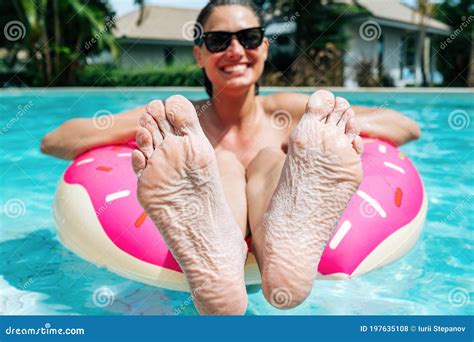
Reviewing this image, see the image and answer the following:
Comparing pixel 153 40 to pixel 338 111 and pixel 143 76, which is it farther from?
pixel 338 111

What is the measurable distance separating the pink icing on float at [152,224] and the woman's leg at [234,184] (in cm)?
14

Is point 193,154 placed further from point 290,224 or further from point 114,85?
point 114,85

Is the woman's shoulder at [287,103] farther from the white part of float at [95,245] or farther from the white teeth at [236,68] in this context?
the white part of float at [95,245]

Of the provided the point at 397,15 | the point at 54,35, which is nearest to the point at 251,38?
the point at 54,35

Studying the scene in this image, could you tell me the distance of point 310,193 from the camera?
138 cm

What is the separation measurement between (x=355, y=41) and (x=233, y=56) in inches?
443

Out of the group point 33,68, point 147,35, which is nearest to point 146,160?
point 33,68

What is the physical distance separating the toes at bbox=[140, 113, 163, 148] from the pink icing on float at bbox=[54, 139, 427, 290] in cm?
52

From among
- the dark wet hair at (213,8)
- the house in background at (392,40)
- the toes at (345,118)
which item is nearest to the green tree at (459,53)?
the house in background at (392,40)

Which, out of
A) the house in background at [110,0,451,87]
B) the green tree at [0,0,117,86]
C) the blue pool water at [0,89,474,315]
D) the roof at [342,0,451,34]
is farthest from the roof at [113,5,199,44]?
the blue pool water at [0,89,474,315]

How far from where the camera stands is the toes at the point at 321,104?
4.57ft

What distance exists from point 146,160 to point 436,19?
50.1 feet

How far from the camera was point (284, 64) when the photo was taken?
1136 cm

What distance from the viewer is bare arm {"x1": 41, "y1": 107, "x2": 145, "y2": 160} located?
2.08 metres
